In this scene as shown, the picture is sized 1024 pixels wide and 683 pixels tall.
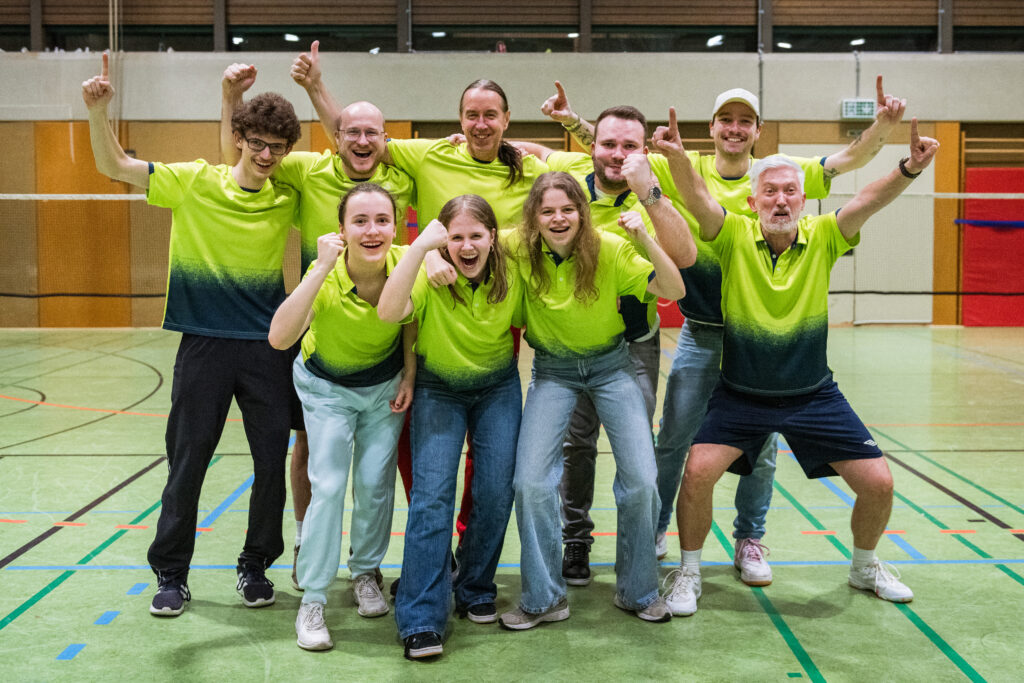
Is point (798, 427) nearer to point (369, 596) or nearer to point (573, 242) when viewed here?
point (573, 242)

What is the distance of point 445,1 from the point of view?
1567cm

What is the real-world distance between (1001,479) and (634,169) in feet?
12.9

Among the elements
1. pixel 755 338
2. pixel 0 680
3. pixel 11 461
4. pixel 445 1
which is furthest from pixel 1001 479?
pixel 445 1

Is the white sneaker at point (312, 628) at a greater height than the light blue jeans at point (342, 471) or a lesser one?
lesser

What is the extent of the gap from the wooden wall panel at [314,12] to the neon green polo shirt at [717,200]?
12.1 meters

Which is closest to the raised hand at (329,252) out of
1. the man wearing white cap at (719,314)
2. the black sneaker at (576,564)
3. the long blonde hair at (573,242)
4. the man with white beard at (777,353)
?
the long blonde hair at (573,242)

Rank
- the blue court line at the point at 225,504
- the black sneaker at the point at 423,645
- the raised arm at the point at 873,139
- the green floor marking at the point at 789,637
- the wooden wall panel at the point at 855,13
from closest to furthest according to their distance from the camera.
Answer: the green floor marking at the point at 789,637 < the black sneaker at the point at 423,645 < the raised arm at the point at 873,139 < the blue court line at the point at 225,504 < the wooden wall panel at the point at 855,13

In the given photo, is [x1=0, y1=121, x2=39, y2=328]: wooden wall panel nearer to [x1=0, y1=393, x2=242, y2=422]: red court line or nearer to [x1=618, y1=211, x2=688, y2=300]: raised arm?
[x1=0, y1=393, x2=242, y2=422]: red court line

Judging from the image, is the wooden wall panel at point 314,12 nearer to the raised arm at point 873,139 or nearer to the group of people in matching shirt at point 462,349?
the group of people in matching shirt at point 462,349

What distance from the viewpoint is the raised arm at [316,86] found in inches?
181

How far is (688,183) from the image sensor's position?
407 cm

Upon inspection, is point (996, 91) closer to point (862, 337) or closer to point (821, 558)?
point (862, 337)

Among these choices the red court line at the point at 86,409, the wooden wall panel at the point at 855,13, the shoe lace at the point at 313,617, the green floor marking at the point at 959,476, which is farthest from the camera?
the wooden wall panel at the point at 855,13

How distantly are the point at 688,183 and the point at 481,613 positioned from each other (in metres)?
2.01
